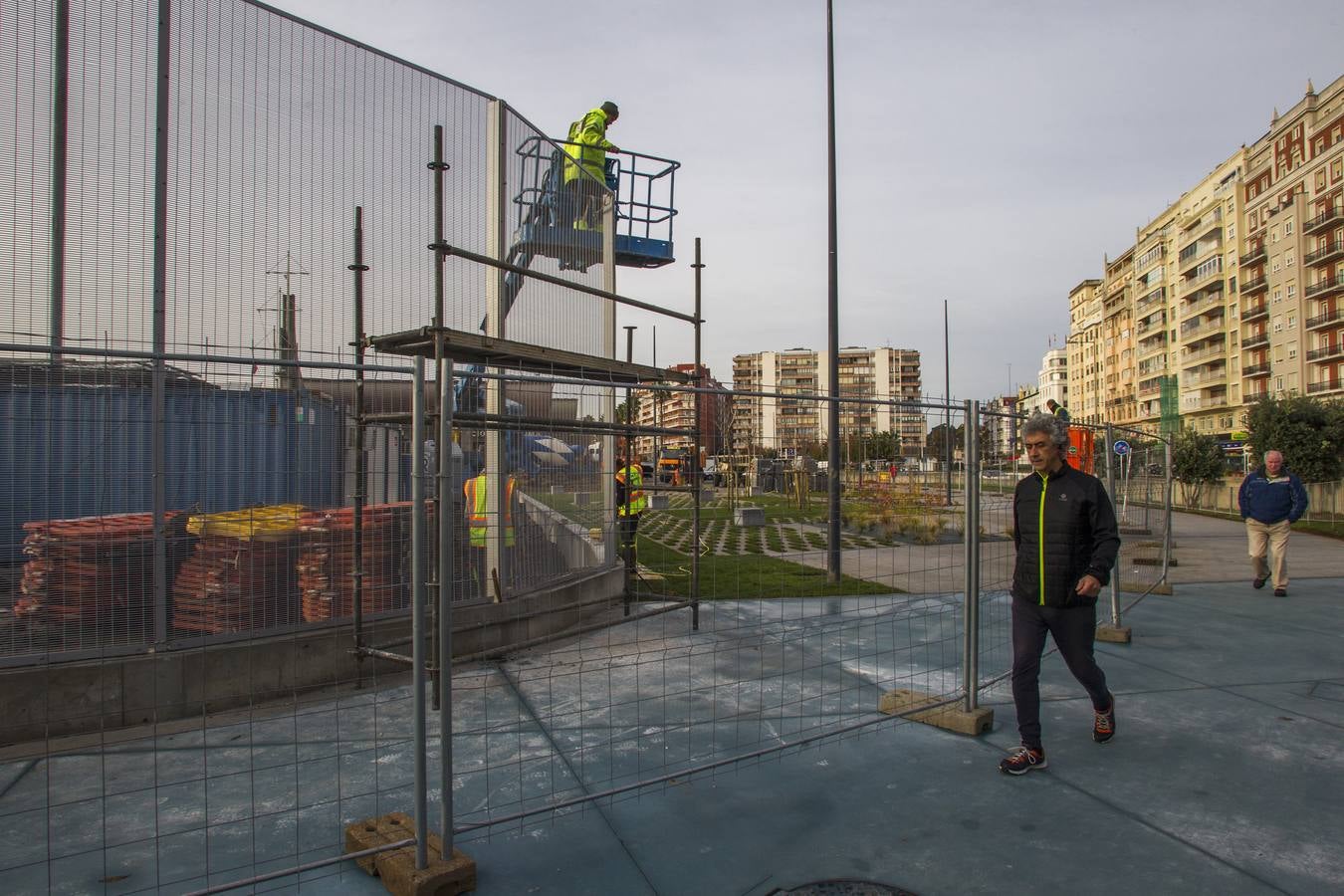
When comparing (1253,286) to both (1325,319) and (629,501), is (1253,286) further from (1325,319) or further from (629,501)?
(629,501)

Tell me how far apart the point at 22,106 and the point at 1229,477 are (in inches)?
1595

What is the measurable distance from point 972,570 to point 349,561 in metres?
4.00

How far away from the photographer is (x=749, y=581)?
10484 millimetres

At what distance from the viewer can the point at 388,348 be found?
19.6 ft

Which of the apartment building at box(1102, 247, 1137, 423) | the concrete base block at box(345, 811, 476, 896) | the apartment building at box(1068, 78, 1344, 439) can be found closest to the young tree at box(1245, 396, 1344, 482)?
the apartment building at box(1068, 78, 1344, 439)

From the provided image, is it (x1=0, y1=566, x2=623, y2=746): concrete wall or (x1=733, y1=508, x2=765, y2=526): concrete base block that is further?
(x1=733, y1=508, x2=765, y2=526): concrete base block

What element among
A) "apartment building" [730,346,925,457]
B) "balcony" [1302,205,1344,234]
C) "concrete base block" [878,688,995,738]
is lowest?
"concrete base block" [878,688,995,738]

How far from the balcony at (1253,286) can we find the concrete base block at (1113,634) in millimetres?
72371

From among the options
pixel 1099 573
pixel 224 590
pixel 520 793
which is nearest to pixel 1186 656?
pixel 1099 573

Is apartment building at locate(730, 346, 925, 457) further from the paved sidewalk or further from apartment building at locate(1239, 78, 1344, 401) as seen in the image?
apartment building at locate(1239, 78, 1344, 401)

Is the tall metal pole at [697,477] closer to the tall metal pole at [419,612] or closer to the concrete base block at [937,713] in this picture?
the concrete base block at [937,713]

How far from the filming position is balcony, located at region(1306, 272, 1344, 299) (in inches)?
2176

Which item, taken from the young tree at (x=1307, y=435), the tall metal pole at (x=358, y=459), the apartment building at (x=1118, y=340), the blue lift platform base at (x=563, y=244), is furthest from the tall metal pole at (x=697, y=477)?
the apartment building at (x=1118, y=340)

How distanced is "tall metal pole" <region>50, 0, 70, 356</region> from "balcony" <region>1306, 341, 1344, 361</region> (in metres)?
70.6
